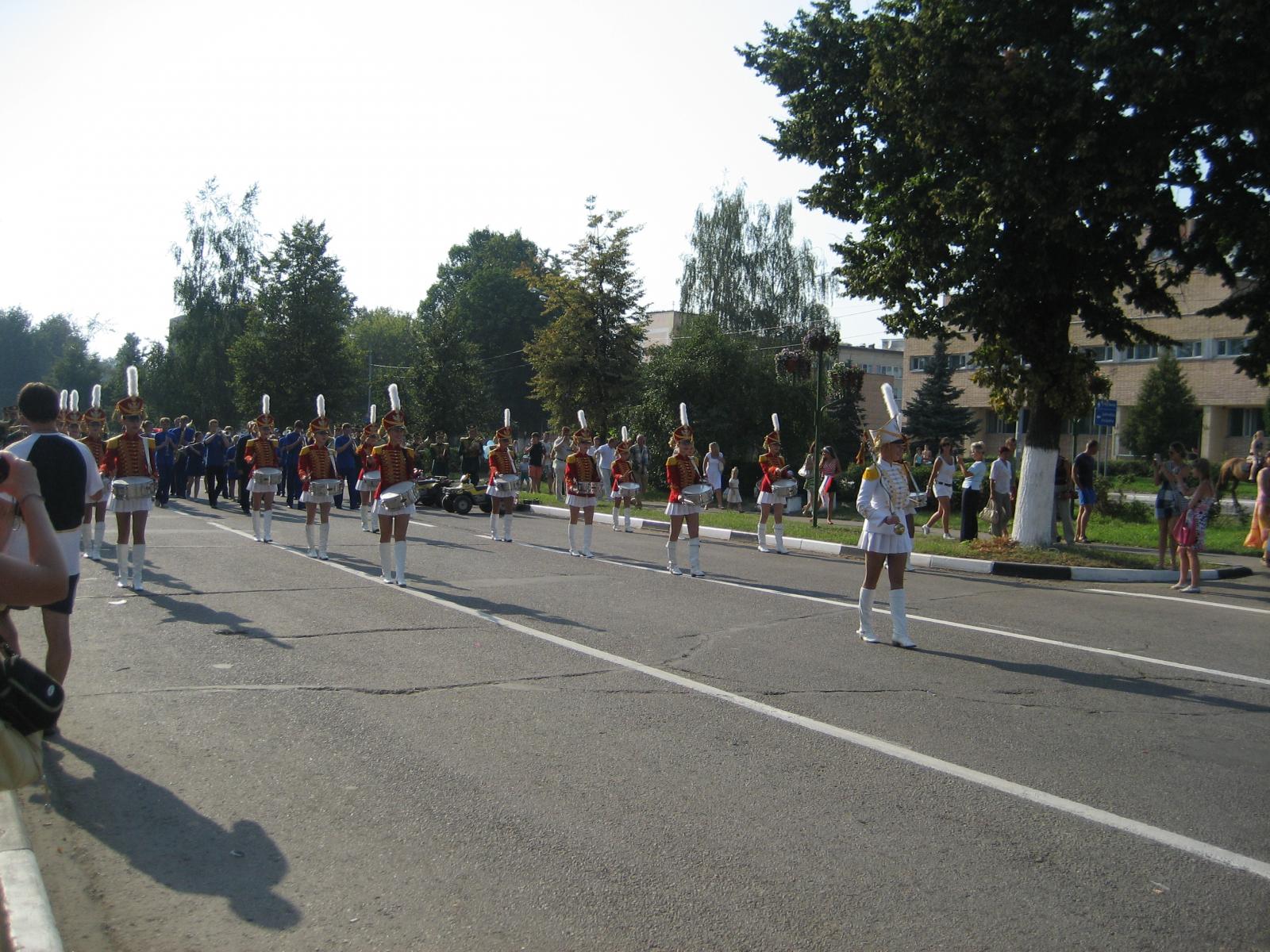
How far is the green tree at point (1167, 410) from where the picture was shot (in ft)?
163

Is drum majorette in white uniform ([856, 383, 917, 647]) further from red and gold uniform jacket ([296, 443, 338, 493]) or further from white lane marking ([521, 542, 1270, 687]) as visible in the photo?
red and gold uniform jacket ([296, 443, 338, 493])

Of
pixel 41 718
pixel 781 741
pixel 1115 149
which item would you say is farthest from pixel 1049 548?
pixel 41 718

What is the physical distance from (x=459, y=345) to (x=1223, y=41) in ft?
111

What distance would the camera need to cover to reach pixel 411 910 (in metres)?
4.00

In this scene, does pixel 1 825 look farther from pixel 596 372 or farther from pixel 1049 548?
pixel 596 372

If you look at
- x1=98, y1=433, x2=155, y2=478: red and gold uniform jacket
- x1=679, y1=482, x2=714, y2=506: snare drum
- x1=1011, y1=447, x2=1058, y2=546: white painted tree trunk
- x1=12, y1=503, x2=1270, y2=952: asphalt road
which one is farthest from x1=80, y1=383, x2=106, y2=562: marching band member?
x1=1011, y1=447, x2=1058, y2=546: white painted tree trunk

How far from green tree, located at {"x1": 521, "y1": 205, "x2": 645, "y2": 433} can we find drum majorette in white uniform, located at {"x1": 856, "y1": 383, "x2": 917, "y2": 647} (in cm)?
2463

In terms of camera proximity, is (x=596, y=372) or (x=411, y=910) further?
(x=596, y=372)

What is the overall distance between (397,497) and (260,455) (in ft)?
20.1

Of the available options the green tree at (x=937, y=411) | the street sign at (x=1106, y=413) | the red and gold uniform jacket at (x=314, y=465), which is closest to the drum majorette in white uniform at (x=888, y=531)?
the red and gold uniform jacket at (x=314, y=465)

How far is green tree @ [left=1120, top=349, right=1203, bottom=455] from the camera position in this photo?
163 feet

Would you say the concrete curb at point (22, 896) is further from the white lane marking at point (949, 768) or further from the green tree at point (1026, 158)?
the green tree at point (1026, 158)

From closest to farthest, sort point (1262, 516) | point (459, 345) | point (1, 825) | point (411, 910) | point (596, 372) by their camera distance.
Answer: point (411, 910) → point (1, 825) → point (1262, 516) → point (596, 372) → point (459, 345)

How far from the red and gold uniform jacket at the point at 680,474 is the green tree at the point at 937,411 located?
116 feet
